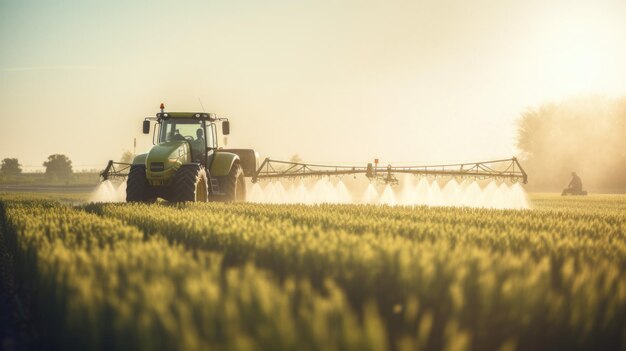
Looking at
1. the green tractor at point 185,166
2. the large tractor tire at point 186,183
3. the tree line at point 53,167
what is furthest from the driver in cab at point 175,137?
the tree line at point 53,167

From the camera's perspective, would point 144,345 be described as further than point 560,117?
No

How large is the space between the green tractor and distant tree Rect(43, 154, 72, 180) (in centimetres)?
8025

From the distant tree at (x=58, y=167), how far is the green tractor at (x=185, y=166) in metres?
80.3

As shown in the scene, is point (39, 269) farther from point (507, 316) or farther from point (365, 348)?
point (507, 316)

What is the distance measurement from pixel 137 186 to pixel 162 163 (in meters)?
1.09

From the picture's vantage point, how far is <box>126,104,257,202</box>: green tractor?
49.0ft

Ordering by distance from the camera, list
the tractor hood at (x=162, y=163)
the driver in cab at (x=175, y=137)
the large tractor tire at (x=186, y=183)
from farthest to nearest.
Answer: the driver in cab at (x=175, y=137) < the tractor hood at (x=162, y=163) < the large tractor tire at (x=186, y=183)

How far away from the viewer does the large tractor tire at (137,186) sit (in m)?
15.4

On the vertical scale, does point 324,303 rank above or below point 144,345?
above

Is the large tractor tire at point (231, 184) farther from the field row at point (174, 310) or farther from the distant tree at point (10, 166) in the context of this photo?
the distant tree at point (10, 166)

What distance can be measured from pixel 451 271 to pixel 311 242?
5.41 ft

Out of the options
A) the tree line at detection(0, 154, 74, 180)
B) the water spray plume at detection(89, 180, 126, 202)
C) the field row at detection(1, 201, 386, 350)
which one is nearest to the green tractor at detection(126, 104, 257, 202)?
the water spray plume at detection(89, 180, 126, 202)

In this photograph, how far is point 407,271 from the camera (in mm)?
4348

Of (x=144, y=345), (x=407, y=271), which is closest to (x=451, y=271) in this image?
(x=407, y=271)
